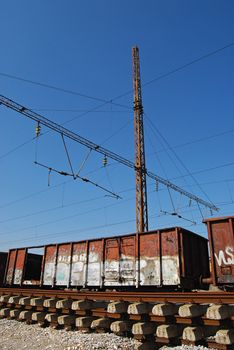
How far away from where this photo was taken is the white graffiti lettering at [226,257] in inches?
324

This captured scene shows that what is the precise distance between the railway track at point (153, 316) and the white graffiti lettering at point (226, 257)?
3.18 ft

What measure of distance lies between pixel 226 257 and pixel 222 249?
240 mm

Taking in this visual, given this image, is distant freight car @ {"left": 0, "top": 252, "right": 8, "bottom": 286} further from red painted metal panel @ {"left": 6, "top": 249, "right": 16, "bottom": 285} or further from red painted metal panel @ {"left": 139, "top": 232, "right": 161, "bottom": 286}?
red painted metal panel @ {"left": 139, "top": 232, "right": 161, "bottom": 286}

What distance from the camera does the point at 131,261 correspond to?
11.6m

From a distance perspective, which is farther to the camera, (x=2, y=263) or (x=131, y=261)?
(x=2, y=263)

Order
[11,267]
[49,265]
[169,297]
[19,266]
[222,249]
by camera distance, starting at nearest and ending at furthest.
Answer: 1. [169,297]
2. [222,249]
3. [49,265]
4. [19,266]
5. [11,267]

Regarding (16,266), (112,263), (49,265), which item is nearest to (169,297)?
(112,263)

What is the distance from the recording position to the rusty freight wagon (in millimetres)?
10502

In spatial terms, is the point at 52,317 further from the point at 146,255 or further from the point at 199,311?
the point at 199,311

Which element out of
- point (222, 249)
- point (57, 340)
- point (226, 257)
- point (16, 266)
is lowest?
point (57, 340)

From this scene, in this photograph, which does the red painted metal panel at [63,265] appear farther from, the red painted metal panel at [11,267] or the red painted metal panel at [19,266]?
the red painted metal panel at [11,267]

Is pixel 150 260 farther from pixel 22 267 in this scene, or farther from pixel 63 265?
pixel 22 267

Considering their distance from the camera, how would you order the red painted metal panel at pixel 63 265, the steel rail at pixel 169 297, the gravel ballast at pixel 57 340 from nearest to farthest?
the steel rail at pixel 169 297
the gravel ballast at pixel 57 340
the red painted metal panel at pixel 63 265

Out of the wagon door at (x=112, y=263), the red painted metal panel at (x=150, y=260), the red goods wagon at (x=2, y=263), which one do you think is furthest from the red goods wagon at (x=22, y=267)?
the red painted metal panel at (x=150, y=260)
